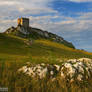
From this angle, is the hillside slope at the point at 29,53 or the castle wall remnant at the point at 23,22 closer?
the hillside slope at the point at 29,53

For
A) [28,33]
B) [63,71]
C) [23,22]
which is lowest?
[63,71]

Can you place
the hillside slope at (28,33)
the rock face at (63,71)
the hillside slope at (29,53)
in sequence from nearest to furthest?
the rock face at (63,71)
the hillside slope at (29,53)
the hillside slope at (28,33)

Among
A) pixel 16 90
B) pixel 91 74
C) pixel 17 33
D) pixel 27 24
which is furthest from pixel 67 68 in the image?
pixel 27 24

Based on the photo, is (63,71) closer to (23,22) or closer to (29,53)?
(29,53)

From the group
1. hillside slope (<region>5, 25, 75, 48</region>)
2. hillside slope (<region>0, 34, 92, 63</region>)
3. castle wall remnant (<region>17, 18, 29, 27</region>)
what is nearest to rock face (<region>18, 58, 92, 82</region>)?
hillside slope (<region>0, 34, 92, 63</region>)

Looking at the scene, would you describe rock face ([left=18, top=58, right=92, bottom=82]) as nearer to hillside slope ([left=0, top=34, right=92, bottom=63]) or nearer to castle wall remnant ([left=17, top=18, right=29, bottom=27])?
hillside slope ([left=0, top=34, right=92, bottom=63])

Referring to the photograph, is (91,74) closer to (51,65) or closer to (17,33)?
(51,65)

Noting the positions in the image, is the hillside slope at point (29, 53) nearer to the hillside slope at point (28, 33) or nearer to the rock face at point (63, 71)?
the rock face at point (63, 71)

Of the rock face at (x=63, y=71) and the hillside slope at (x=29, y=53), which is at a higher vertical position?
the hillside slope at (x=29, y=53)

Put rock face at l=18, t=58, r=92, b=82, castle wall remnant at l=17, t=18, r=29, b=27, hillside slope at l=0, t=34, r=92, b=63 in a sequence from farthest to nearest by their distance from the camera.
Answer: castle wall remnant at l=17, t=18, r=29, b=27 < hillside slope at l=0, t=34, r=92, b=63 < rock face at l=18, t=58, r=92, b=82

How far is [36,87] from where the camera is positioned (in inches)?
227

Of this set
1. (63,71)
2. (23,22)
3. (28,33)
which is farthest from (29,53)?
(23,22)

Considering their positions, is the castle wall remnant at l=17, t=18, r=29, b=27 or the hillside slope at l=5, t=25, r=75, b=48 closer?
the hillside slope at l=5, t=25, r=75, b=48

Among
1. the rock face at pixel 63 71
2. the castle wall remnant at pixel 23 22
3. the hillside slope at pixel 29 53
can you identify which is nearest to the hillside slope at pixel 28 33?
the castle wall remnant at pixel 23 22
